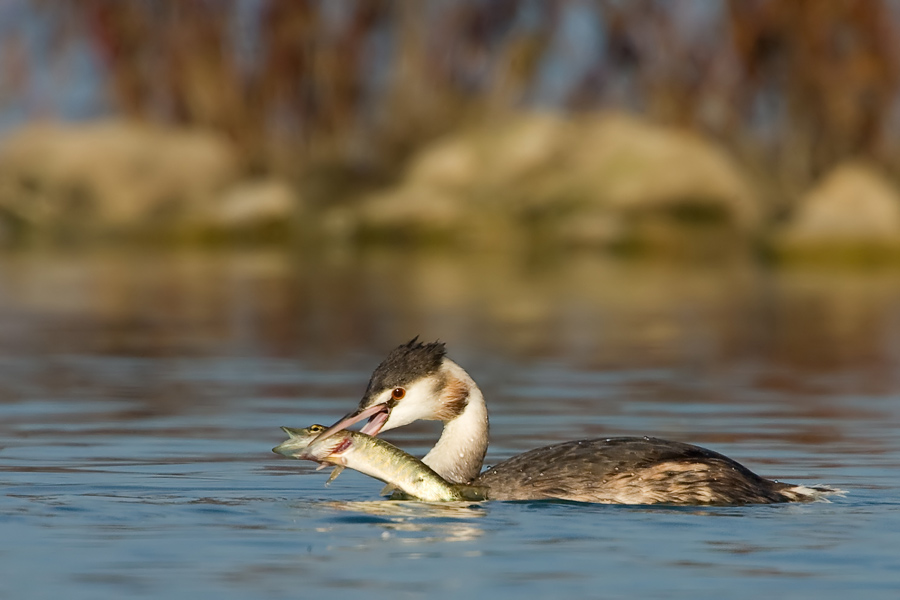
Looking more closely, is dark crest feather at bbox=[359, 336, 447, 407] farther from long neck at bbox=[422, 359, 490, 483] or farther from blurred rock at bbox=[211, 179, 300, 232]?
blurred rock at bbox=[211, 179, 300, 232]

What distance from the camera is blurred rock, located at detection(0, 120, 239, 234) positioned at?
119 feet

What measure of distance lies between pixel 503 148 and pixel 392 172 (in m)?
2.58

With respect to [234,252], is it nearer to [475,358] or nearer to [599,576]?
[475,358]

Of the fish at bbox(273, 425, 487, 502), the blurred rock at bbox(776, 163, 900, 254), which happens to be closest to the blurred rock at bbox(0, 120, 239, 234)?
the blurred rock at bbox(776, 163, 900, 254)

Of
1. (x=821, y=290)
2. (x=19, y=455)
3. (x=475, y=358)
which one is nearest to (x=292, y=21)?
(x=821, y=290)

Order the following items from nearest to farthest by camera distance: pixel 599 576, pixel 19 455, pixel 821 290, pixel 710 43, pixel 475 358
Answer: pixel 599 576, pixel 19 455, pixel 475 358, pixel 821 290, pixel 710 43

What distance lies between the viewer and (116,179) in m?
36.6

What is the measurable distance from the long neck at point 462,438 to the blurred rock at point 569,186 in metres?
25.5

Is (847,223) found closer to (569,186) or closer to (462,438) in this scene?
(569,186)

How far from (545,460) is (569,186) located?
26440 millimetres

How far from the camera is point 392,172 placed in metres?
36.6

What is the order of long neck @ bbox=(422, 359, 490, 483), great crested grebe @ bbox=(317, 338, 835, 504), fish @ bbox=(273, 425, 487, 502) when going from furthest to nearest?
long neck @ bbox=(422, 359, 490, 483) < great crested grebe @ bbox=(317, 338, 835, 504) < fish @ bbox=(273, 425, 487, 502)

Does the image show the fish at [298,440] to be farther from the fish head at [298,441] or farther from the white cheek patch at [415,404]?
the white cheek patch at [415,404]

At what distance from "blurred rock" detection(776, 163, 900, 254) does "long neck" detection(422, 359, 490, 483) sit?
21.7 meters
